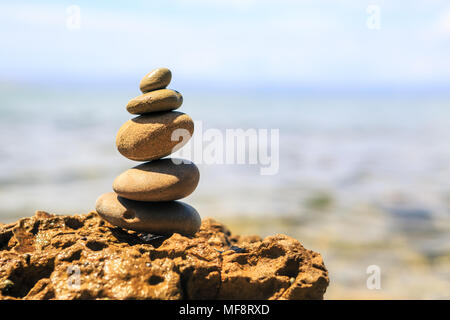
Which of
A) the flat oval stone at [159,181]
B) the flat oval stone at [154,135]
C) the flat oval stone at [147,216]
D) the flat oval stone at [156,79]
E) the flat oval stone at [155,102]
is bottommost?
the flat oval stone at [147,216]

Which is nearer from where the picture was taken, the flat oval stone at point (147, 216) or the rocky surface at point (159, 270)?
the rocky surface at point (159, 270)

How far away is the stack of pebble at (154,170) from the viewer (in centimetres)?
442

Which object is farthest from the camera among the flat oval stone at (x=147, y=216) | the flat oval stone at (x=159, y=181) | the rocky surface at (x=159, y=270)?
the flat oval stone at (x=147, y=216)

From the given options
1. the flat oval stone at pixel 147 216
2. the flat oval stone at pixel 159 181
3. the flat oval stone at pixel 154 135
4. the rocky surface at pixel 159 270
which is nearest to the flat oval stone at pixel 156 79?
the flat oval stone at pixel 154 135

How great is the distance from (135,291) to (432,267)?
25.2 ft

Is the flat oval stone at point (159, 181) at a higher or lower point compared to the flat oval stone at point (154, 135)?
lower

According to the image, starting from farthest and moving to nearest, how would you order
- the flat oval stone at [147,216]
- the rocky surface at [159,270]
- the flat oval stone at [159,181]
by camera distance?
the flat oval stone at [147,216] → the flat oval stone at [159,181] → the rocky surface at [159,270]

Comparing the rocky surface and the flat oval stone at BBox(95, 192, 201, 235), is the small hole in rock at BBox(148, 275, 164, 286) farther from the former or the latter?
the flat oval stone at BBox(95, 192, 201, 235)

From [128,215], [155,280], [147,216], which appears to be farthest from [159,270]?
[128,215]

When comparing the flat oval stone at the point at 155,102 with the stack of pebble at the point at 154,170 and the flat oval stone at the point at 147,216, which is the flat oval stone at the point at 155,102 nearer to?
the stack of pebble at the point at 154,170

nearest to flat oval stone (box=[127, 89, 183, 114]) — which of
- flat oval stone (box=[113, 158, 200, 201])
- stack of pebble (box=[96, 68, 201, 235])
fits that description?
stack of pebble (box=[96, 68, 201, 235])

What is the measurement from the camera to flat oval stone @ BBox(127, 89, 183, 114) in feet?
14.5

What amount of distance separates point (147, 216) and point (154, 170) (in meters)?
0.51
